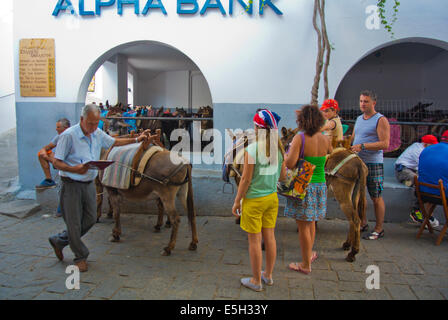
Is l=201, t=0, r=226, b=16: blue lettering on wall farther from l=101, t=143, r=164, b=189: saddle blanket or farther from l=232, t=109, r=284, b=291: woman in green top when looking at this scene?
l=232, t=109, r=284, b=291: woman in green top

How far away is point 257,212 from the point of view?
3.36 m

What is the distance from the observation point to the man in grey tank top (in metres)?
4.82

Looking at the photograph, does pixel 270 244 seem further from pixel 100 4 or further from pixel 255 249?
pixel 100 4

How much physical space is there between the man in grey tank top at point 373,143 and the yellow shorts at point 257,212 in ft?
6.57

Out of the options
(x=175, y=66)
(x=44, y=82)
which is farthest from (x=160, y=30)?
(x=175, y=66)

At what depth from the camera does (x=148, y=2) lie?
6.25m

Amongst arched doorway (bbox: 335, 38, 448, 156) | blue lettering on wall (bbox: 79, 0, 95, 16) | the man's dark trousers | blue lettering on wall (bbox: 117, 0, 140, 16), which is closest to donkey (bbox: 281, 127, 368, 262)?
the man's dark trousers

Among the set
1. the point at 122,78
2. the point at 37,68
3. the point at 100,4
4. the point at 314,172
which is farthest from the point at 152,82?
the point at 314,172

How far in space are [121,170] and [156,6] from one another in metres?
3.34

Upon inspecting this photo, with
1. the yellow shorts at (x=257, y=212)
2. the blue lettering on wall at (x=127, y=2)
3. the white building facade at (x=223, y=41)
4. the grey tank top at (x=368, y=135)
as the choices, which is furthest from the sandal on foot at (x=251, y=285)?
the blue lettering on wall at (x=127, y=2)

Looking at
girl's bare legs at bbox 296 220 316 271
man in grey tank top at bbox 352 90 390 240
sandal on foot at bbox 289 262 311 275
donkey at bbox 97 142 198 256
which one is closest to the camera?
girl's bare legs at bbox 296 220 316 271

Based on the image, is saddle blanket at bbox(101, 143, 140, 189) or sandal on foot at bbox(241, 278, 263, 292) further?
saddle blanket at bbox(101, 143, 140, 189)

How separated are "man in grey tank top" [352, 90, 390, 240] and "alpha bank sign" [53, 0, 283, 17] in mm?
2431
